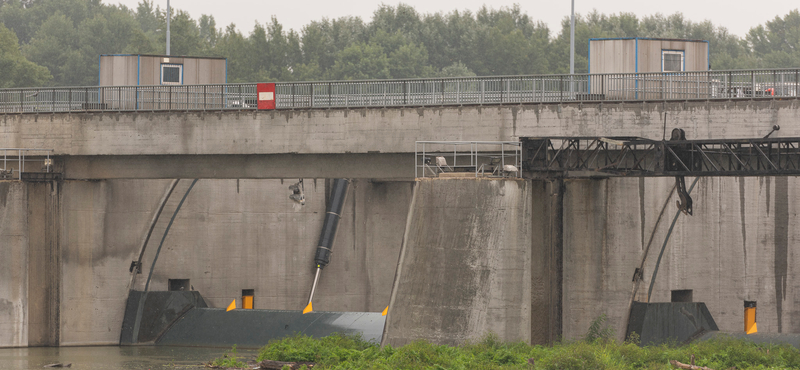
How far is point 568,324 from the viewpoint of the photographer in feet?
121

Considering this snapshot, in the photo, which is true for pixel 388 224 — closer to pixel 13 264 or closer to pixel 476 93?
pixel 476 93

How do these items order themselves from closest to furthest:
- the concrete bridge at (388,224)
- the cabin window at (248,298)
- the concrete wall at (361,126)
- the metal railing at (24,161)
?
the concrete bridge at (388,224) → the concrete wall at (361,126) → the metal railing at (24,161) → the cabin window at (248,298)

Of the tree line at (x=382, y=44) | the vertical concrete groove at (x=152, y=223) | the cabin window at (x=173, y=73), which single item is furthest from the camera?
the tree line at (x=382, y=44)

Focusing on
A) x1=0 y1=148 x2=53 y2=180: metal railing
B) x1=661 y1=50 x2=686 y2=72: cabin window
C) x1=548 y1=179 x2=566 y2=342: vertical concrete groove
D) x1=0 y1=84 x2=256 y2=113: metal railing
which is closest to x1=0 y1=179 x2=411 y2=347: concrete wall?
x1=0 y1=148 x2=53 y2=180: metal railing

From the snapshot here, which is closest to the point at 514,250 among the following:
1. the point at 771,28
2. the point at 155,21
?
the point at 771,28

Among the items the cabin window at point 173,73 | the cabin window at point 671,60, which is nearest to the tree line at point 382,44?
the cabin window at point 173,73

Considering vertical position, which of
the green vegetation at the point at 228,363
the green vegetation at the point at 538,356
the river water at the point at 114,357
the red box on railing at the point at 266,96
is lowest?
the river water at the point at 114,357

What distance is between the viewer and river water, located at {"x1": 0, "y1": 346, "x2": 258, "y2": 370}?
36219 millimetres

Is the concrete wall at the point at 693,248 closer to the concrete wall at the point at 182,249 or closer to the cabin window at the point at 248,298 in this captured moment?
the concrete wall at the point at 182,249

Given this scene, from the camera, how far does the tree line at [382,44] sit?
109188 millimetres

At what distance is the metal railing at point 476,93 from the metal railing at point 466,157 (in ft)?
5.23

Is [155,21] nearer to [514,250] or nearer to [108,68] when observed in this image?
[108,68]

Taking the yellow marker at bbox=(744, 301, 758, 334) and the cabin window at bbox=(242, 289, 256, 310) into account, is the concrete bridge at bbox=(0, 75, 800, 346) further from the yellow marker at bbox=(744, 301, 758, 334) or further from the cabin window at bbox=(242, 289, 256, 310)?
the yellow marker at bbox=(744, 301, 758, 334)

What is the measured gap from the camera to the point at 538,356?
100 ft
